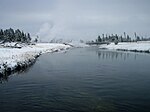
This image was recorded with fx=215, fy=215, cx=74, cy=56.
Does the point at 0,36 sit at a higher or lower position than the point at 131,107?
higher

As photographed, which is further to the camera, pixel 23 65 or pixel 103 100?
pixel 23 65

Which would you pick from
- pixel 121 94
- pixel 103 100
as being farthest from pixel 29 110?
pixel 121 94

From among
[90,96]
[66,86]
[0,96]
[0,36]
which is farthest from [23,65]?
[0,36]

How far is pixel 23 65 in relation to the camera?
3959 cm

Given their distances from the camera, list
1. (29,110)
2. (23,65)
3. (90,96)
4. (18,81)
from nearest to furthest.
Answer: (29,110), (90,96), (18,81), (23,65)

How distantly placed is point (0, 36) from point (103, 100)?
128 meters

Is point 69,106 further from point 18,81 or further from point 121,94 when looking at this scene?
point 18,81

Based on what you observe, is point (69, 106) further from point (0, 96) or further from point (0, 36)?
point (0, 36)

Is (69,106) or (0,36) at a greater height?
(0,36)

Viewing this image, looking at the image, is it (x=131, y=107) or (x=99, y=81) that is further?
(x=99, y=81)

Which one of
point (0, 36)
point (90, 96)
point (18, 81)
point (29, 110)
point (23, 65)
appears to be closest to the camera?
point (29, 110)

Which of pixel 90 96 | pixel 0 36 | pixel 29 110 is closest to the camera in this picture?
pixel 29 110

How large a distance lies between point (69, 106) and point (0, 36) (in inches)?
5048

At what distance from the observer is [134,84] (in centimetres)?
2647
